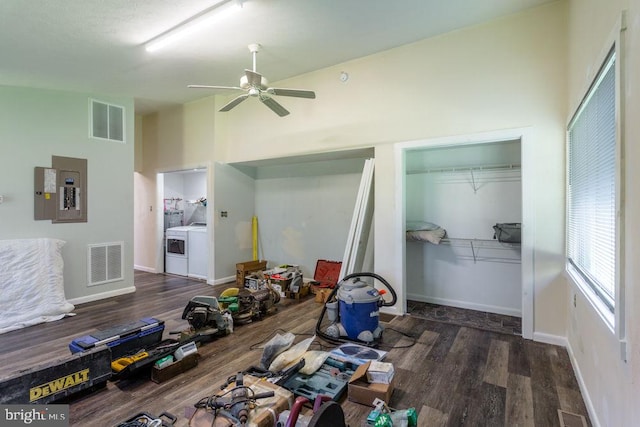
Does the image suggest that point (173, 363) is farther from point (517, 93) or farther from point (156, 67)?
point (517, 93)

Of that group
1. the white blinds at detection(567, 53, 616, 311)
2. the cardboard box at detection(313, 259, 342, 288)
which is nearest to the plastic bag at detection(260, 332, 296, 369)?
the white blinds at detection(567, 53, 616, 311)

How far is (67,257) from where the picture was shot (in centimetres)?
432

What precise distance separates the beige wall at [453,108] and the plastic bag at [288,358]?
175 centimetres

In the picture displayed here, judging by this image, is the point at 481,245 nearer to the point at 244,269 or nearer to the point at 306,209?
the point at 306,209

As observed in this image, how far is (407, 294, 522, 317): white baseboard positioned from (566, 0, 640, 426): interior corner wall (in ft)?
4.42

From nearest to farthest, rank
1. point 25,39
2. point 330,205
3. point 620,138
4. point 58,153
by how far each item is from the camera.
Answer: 1. point 620,138
2. point 25,39
3. point 58,153
4. point 330,205

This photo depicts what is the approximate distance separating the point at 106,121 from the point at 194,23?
2705 millimetres

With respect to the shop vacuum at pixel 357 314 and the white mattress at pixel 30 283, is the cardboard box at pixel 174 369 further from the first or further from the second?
the white mattress at pixel 30 283

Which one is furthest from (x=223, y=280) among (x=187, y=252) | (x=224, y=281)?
(x=187, y=252)

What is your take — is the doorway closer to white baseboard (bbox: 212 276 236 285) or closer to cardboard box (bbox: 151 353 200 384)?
white baseboard (bbox: 212 276 236 285)

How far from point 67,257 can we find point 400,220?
15.2 ft

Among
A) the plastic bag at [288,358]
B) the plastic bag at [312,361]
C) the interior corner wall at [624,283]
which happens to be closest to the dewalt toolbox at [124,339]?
the plastic bag at [288,358]

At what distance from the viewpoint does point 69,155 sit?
434 centimetres

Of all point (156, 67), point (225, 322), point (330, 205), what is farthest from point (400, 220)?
point (156, 67)
